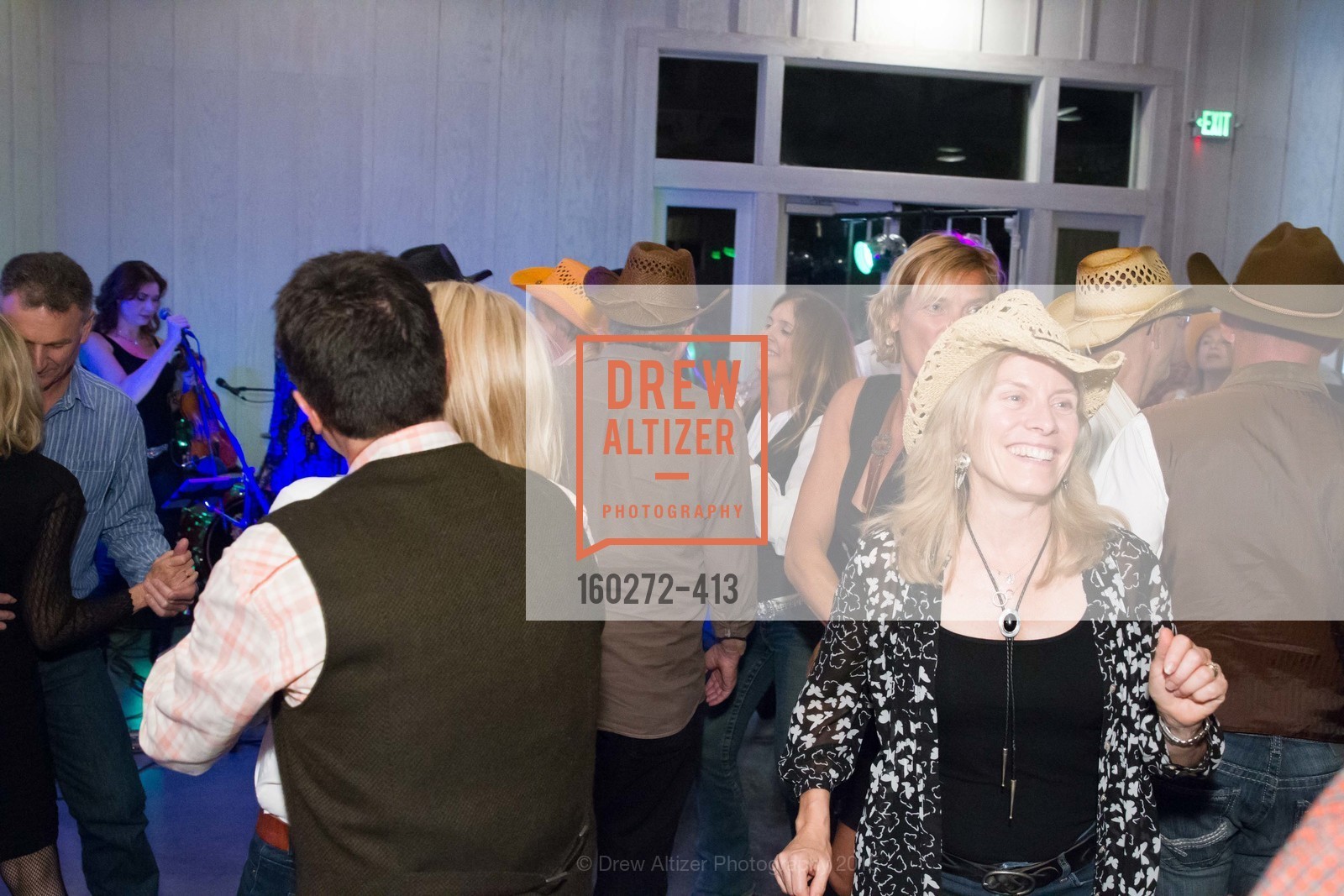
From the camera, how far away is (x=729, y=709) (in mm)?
3078

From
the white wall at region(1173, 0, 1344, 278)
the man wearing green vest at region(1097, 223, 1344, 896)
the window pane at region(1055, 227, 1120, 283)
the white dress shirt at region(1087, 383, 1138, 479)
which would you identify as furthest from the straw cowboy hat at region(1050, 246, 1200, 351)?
the white wall at region(1173, 0, 1344, 278)

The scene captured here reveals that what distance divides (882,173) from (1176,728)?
18.0 ft

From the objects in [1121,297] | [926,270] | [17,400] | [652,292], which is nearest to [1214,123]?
[1121,297]

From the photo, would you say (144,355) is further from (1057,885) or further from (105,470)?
(1057,885)

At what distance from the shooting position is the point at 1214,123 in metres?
7.07

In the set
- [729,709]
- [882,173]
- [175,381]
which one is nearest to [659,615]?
[729,709]

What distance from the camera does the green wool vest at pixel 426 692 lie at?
1326 millimetres

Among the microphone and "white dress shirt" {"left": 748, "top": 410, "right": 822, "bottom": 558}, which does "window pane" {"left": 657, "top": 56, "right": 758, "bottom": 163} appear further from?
"white dress shirt" {"left": 748, "top": 410, "right": 822, "bottom": 558}

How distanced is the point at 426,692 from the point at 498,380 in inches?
23.7

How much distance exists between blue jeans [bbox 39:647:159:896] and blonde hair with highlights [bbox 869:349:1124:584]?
1.75 meters

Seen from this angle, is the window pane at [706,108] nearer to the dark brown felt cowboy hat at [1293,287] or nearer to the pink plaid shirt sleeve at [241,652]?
the dark brown felt cowboy hat at [1293,287]

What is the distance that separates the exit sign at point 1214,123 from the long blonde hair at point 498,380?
641 cm

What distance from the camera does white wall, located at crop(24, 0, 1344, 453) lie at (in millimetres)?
6230

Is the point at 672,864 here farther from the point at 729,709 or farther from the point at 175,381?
the point at 175,381
